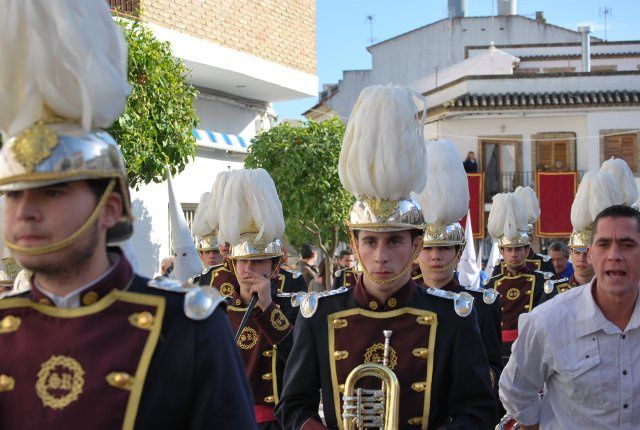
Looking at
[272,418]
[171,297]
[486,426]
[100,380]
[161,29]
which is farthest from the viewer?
[161,29]

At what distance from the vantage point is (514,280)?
37.9 feet

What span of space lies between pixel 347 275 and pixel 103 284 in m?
7.11

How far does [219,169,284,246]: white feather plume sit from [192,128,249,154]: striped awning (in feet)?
45.4

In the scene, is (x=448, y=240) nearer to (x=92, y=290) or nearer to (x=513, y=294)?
(x=513, y=294)

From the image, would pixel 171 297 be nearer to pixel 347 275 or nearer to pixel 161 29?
pixel 347 275

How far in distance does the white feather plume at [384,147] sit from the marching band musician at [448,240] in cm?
132

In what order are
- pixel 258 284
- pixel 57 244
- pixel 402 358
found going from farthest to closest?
pixel 258 284
pixel 402 358
pixel 57 244

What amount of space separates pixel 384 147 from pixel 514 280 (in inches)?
239

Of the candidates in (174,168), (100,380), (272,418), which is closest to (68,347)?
(100,380)

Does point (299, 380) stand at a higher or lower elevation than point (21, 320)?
lower

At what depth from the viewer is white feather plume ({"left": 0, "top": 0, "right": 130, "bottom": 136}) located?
3145mm

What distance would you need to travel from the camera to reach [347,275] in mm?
10188

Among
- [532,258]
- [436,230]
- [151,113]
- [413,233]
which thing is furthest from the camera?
[532,258]

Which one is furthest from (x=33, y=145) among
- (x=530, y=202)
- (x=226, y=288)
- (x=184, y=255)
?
(x=530, y=202)
